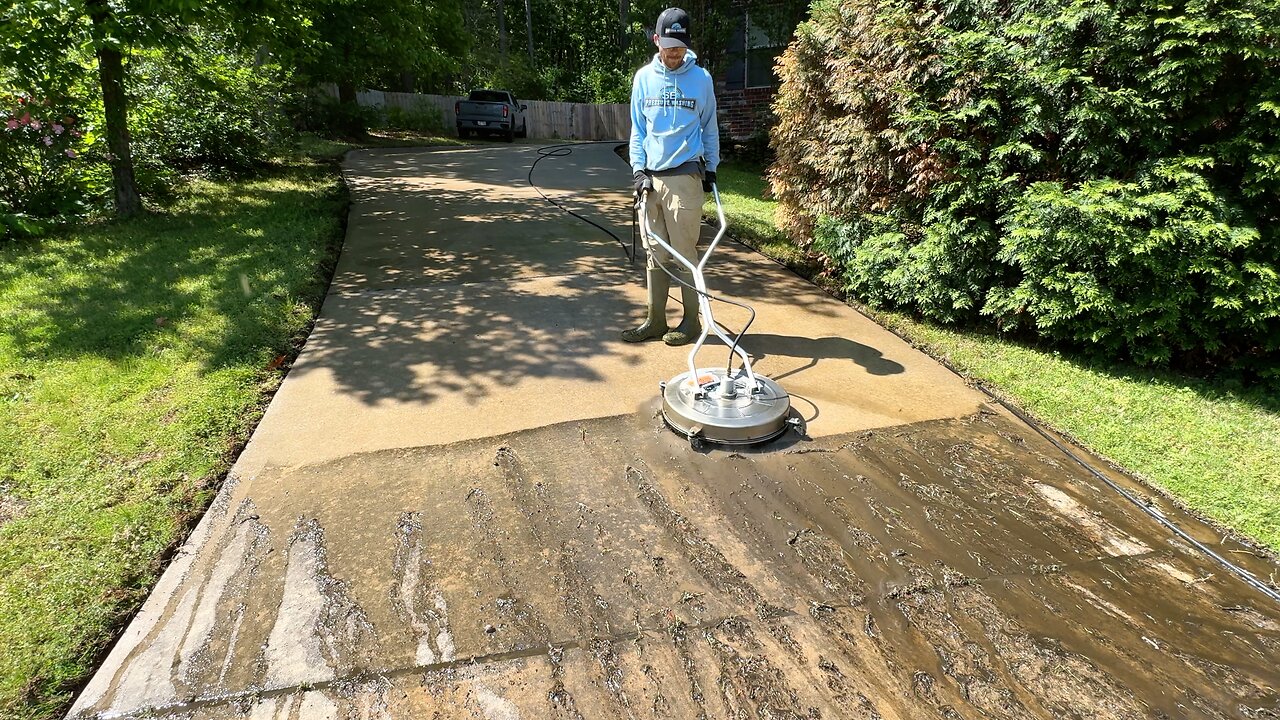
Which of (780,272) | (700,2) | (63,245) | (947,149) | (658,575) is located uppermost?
(700,2)

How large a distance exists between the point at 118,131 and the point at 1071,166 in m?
9.35

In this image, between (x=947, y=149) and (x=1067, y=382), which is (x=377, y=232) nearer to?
(x=947, y=149)

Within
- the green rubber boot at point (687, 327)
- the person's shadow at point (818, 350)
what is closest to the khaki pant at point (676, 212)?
the green rubber boot at point (687, 327)

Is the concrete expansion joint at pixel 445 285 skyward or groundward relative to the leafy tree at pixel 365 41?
groundward

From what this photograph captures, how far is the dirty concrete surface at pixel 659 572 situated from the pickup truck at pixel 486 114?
20.3 m

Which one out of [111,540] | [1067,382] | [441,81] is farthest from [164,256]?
[441,81]

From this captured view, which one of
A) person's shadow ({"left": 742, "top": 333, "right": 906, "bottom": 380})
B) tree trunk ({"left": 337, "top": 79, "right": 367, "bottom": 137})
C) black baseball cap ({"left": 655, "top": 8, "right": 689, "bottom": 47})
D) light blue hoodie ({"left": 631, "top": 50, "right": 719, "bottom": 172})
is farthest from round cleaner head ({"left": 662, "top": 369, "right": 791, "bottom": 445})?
tree trunk ({"left": 337, "top": 79, "right": 367, "bottom": 137})

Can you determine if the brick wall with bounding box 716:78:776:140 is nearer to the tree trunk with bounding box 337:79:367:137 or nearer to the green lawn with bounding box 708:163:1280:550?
the tree trunk with bounding box 337:79:367:137

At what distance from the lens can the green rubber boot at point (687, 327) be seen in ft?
15.7

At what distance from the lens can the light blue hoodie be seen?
4230 mm

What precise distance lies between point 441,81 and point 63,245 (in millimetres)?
30334

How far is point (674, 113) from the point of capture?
4281 millimetres

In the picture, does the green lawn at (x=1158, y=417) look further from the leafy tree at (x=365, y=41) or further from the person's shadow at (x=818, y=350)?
the leafy tree at (x=365, y=41)

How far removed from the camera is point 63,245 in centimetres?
676
